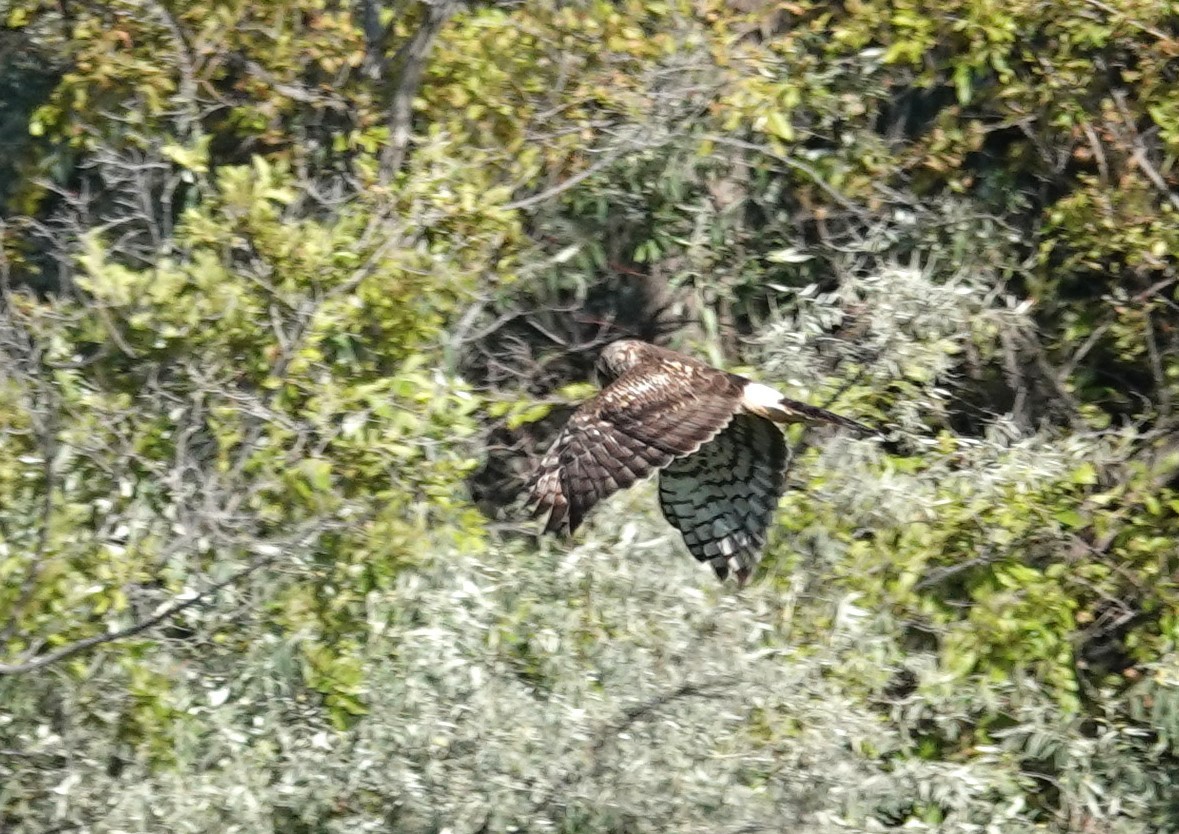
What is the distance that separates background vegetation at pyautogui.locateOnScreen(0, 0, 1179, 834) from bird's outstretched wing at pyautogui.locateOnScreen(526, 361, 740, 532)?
1.85 feet

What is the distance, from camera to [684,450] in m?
5.30

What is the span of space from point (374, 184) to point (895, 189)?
1.92m

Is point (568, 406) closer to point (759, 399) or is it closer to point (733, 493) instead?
point (733, 493)

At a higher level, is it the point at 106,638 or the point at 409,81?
the point at 409,81

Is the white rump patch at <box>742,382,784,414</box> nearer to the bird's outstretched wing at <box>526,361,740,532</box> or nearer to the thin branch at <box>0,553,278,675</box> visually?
the bird's outstretched wing at <box>526,361,740,532</box>

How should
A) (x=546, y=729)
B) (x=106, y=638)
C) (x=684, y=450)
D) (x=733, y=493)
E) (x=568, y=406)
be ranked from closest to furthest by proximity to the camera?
(x=106, y=638)
(x=684, y=450)
(x=546, y=729)
(x=733, y=493)
(x=568, y=406)

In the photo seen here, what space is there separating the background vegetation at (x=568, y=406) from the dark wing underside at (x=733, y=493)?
0.27 ft

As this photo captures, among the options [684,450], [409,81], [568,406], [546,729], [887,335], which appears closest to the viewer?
[684,450]

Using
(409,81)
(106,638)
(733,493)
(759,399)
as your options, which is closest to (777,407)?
(759,399)

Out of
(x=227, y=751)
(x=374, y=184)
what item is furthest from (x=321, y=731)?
(x=374, y=184)

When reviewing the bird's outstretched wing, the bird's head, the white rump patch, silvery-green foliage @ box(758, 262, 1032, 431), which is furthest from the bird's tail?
silvery-green foliage @ box(758, 262, 1032, 431)

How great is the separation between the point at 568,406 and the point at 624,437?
230 centimetres

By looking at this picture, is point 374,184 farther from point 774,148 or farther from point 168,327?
point 774,148

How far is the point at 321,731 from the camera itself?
5.85 meters
